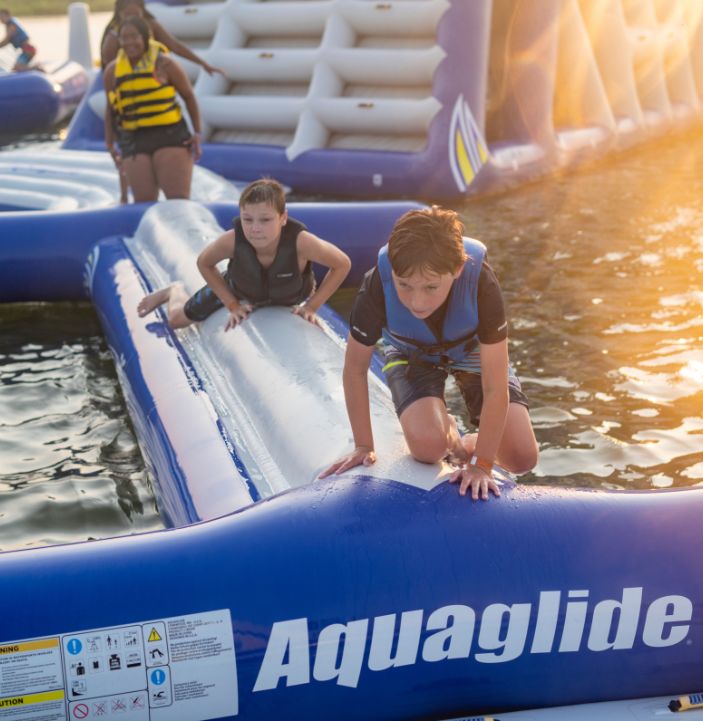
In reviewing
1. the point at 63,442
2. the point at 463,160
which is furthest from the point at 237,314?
the point at 463,160

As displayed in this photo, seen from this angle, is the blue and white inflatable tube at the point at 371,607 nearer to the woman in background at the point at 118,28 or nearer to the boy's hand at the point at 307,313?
the boy's hand at the point at 307,313

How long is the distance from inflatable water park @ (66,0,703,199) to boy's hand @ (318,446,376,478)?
4.95 meters

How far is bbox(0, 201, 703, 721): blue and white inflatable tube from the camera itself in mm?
1928

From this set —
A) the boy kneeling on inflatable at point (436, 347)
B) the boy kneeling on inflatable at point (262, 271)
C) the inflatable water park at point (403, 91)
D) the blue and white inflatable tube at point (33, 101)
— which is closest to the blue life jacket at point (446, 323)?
the boy kneeling on inflatable at point (436, 347)

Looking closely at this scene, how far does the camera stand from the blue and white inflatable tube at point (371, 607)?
6.32 feet

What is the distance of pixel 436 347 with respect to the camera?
8.57 ft

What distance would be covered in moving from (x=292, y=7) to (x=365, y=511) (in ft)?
21.2

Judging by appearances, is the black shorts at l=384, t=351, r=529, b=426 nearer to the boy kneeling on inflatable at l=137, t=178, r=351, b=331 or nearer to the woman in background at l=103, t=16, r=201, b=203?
the boy kneeling on inflatable at l=137, t=178, r=351, b=331

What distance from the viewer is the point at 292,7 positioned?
7840 mm

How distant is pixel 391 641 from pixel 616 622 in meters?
0.46

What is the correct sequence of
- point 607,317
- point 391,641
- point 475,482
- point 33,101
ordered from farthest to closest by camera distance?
point 33,101, point 607,317, point 475,482, point 391,641

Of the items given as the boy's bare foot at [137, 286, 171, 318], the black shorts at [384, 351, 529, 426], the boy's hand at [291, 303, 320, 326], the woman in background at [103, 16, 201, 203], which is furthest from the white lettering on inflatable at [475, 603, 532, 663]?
the woman in background at [103, 16, 201, 203]

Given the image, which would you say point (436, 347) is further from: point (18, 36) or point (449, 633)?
point (18, 36)

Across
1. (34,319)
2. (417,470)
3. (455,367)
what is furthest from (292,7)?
(417,470)
